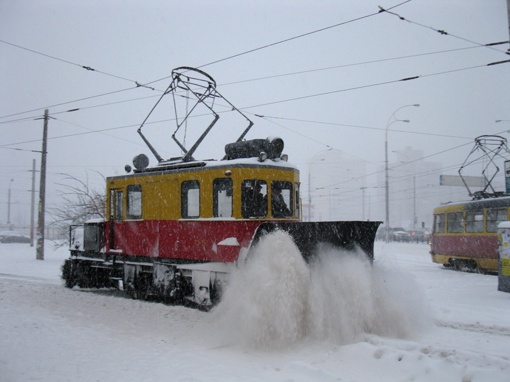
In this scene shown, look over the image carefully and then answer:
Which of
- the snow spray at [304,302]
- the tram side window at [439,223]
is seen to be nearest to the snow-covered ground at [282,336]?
the snow spray at [304,302]

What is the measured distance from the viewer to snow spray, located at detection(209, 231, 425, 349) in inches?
301

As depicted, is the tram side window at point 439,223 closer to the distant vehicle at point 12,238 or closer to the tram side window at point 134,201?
the tram side window at point 134,201

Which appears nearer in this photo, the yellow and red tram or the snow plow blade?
the snow plow blade

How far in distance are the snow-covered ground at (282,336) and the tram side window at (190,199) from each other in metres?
2.28

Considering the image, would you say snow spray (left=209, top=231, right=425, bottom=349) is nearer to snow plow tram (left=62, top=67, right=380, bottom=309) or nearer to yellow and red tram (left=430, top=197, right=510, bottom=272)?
snow plow tram (left=62, top=67, right=380, bottom=309)

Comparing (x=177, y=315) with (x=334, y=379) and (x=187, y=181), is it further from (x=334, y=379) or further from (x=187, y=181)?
(x=334, y=379)

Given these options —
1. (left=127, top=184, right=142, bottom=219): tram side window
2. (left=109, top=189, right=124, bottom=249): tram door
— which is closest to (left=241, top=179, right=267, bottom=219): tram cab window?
(left=127, top=184, right=142, bottom=219): tram side window

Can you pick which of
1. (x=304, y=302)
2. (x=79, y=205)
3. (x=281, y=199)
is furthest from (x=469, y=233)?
(x=79, y=205)

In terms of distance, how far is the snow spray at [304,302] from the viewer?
25.1 ft

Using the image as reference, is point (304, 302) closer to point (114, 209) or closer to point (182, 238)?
point (182, 238)

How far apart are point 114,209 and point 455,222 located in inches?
605

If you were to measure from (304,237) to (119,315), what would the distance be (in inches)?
187

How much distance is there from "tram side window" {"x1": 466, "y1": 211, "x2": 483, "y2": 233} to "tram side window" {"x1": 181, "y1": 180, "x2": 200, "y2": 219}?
1378 centimetres

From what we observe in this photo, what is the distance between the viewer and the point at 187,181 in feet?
36.4
